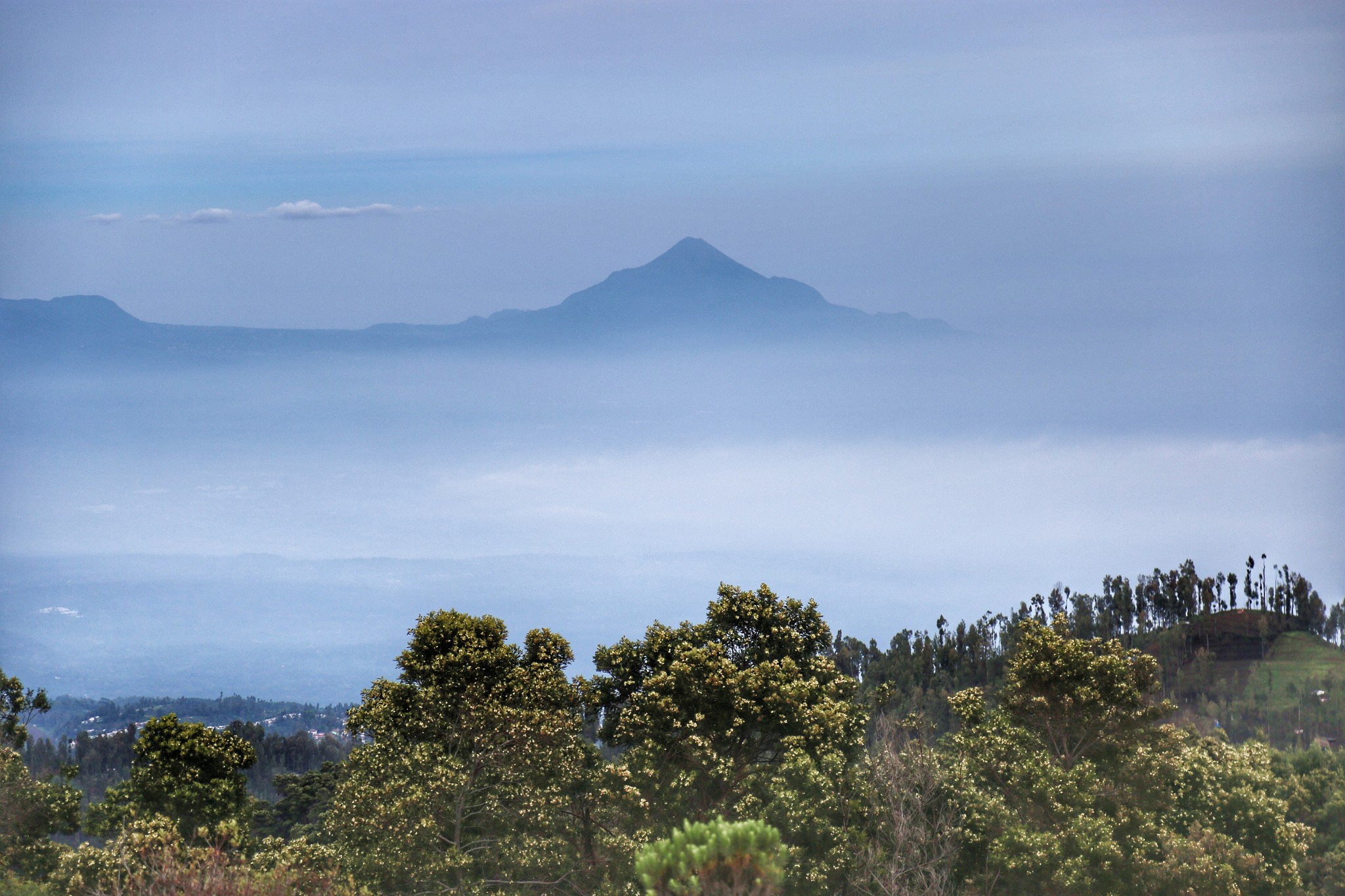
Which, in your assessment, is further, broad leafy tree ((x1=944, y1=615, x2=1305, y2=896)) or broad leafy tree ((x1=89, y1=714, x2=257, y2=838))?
broad leafy tree ((x1=89, y1=714, x2=257, y2=838))

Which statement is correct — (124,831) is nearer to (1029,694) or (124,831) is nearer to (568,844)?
(568,844)

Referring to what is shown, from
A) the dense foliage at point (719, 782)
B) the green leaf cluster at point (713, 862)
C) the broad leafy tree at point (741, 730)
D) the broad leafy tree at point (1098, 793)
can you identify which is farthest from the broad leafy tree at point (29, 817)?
the broad leafy tree at point (1098, 793)

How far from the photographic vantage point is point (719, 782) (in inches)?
1276

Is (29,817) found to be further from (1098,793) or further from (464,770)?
(1098,793)

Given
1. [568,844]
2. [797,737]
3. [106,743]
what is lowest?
[106,743]

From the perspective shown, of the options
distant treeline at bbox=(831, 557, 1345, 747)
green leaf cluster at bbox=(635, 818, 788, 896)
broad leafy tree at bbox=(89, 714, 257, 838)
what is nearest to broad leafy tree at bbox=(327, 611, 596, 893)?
broad leafy tree at bbox=(89, 714, 257, 838)

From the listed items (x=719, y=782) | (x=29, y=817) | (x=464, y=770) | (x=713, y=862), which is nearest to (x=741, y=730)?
(x=719, y=782)

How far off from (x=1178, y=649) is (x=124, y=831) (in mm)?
100764

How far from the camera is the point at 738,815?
3053 cm

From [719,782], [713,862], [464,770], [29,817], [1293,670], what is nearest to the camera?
[713,862]

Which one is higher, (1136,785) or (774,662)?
(774,662)

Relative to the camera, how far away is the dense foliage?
29.9 metres

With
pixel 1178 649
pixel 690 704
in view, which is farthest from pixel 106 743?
pixel 690 704

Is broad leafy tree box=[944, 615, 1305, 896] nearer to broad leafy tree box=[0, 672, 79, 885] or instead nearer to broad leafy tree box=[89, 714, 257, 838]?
broad leafy tree box=[89, 714, 257, 838]
